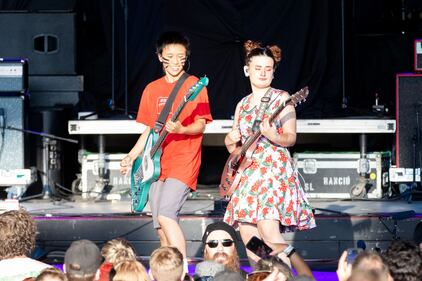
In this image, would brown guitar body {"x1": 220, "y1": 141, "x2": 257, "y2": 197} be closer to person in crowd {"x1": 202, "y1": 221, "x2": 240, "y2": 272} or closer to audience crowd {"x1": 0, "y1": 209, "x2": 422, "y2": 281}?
person in crowd {"x1": 202, "y1": 221, "x2": 240, "y2": 272}

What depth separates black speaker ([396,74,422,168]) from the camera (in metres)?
9.86

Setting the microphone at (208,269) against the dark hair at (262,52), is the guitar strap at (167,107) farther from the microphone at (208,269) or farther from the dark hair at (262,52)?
the microphone at (208,269)

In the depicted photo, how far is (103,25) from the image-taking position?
1119cm

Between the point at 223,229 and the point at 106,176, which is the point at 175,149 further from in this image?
the point at 106,176

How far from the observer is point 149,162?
6676 mm

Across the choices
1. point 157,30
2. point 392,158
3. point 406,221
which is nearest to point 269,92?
point 406,221

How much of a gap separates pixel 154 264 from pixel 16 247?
0.81 meters

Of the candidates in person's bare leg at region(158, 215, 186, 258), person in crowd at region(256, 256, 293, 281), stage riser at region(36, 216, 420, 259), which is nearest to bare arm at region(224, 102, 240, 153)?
person's bare leg at region(158, 215, 186, 258)

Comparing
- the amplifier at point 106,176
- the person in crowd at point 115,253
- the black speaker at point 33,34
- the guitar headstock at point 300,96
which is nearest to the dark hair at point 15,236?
the person in crowd at point 115,253

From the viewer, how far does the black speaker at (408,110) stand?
986 cm

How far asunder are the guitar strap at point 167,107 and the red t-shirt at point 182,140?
0.07 ft

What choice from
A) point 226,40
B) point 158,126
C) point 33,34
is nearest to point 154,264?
point 158,126

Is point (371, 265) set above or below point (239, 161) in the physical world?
below

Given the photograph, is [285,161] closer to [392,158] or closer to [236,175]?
[236,175]
